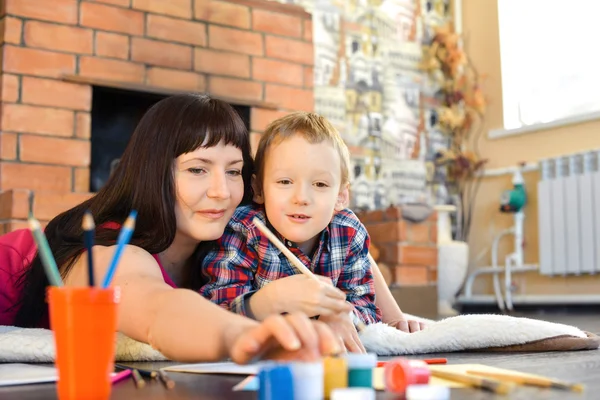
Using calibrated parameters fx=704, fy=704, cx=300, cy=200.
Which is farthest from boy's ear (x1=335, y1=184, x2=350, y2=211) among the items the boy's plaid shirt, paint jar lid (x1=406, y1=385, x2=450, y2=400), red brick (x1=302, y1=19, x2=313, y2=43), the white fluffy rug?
red brick (x1=302, y1=19, x2=313, y2=43)

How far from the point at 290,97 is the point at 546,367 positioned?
8.16 ft

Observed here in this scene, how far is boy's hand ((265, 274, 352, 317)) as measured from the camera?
88 cm

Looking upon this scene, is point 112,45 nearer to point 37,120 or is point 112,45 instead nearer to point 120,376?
point 37,120

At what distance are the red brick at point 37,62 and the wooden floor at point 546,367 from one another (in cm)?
213

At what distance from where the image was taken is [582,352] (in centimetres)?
125

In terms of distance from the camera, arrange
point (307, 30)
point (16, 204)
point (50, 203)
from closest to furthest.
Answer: point (16, 204)
point (50, 203)
point (307, 30)

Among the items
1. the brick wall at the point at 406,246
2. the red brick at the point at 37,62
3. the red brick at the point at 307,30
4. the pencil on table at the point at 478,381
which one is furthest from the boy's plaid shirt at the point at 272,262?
the red brick at the point at 307,30

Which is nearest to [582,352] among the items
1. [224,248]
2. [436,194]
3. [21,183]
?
[224,248]

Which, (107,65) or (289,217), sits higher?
(107,65)

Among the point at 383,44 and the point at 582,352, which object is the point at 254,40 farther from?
the point at 582,352

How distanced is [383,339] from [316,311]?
0.40 metres

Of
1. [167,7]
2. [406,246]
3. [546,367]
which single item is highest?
[167,7]

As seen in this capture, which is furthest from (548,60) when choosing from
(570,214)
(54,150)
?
(54,150)

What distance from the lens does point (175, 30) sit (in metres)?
3.11
